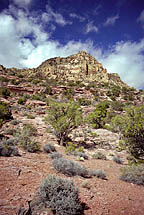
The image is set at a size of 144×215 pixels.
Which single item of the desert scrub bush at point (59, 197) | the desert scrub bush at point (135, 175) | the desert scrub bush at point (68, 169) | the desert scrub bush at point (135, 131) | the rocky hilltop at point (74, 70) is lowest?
the desert scrub bush at point (135, 175)

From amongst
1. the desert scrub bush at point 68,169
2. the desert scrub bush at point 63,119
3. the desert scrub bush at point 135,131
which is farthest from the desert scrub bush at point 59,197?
the desert scrub bush at point 63,119

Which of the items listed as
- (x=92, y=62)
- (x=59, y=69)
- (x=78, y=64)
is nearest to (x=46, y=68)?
(x=59, y=69)

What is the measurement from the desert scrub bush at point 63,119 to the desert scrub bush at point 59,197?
6.64 m

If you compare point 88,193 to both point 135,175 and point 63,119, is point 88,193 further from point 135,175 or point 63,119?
point 63,119

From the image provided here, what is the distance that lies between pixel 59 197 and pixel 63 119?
7125 mm

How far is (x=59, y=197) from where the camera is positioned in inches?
109

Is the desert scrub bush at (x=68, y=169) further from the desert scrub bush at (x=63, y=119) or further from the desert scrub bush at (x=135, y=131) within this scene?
the desert scrub bush at (x=63, y=119)

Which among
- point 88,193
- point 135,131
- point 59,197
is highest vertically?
point 135,131

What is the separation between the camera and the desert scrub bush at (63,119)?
9.81 metres

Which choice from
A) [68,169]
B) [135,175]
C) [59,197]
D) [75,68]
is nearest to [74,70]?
[75,68]

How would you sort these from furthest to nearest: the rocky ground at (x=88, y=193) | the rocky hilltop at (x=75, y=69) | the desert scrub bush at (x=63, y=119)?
the rocky hilltop at (x=75, y=69) < the desert scrub bush at (x=63, y=119) < the rocky ground at (x=88, y=193)

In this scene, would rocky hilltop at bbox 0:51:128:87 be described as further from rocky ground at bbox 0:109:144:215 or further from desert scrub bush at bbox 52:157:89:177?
rocky ground at bbox 0:109:144:215

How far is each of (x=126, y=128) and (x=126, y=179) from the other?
2.27 m

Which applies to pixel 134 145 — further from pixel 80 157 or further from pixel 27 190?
pixel 27 190
